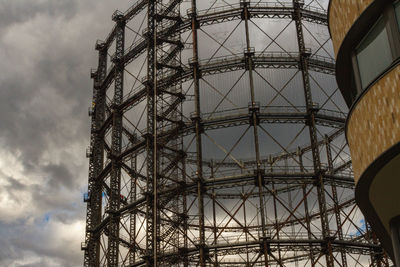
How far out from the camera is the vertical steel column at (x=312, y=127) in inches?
1131

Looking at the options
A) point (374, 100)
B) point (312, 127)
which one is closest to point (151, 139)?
point (312, 127)

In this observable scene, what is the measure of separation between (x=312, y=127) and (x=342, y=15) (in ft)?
57.6

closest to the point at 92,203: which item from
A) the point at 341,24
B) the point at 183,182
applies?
the point at 183,182

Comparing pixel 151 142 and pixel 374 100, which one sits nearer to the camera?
pixel 374 100

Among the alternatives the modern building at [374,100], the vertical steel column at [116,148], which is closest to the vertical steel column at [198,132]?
the vertical steel column at [116,148]

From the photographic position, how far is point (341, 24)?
14234 millimetres

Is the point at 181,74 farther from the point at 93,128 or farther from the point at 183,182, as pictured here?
the point at 93,128

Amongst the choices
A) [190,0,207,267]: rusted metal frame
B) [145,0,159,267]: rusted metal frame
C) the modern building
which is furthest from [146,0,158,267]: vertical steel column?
the modern building

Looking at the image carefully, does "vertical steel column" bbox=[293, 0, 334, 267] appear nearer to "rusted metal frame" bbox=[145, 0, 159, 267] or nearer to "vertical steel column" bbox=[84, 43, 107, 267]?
"rusted metal frame" bbox=[145, 0, 159, 267]

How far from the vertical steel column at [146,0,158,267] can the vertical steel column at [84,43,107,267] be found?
783 centimetres

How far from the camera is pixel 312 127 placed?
31391 mm

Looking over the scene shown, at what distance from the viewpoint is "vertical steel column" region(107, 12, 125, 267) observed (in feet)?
111

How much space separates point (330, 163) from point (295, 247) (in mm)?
10002

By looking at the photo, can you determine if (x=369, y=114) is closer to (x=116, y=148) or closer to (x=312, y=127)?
(x=312, y=127)
